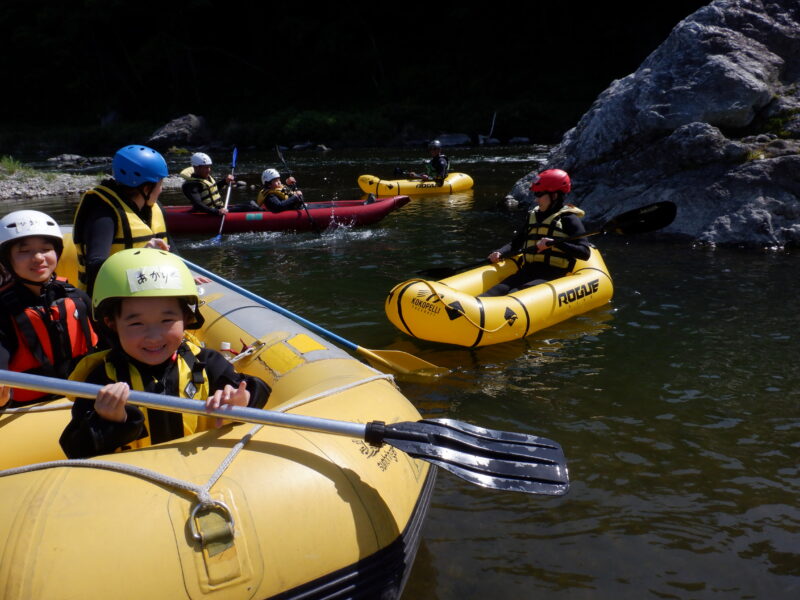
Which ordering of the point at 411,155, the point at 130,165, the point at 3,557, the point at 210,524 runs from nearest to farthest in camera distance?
the point at 3,557, the point at 210,524, the point at 130,165, the point at 411,155

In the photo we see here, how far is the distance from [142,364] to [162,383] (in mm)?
96

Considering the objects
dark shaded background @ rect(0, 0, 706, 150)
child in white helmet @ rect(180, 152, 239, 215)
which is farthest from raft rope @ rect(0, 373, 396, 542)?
dark shaded background @ rect(0, 0, 706, 150)

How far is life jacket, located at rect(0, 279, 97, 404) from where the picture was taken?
2.94 meters

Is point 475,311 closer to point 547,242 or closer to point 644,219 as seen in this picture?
point 547,242

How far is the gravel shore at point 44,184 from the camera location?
48.5 feet

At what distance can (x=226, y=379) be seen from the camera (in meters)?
2.48

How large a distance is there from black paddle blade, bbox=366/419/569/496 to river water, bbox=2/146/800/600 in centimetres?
61

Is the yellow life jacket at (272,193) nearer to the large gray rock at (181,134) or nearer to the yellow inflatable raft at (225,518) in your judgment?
the yellow inflatable raft at (225,518)

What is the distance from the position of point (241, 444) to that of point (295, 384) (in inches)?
34.5

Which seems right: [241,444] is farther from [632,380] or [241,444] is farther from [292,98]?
[292,98]

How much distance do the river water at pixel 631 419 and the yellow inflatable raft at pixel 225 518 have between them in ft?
2.11

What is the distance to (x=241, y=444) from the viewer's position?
214 cm

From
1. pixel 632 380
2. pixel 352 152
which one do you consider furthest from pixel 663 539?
pixel 352 152

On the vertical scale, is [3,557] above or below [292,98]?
below
